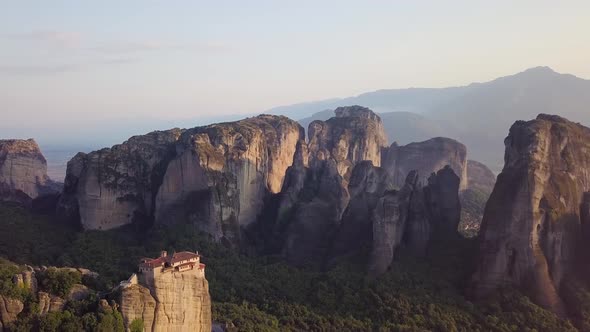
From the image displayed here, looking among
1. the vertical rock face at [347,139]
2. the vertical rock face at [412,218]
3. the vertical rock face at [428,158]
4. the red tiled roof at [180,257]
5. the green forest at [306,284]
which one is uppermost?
the vertical rock face at [347,139]

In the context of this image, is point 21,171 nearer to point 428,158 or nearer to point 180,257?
point 180,257

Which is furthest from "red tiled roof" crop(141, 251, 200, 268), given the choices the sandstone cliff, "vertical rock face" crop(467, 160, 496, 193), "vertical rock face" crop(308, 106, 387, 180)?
"vertical rock face" crop(467, 160, 496, 193)

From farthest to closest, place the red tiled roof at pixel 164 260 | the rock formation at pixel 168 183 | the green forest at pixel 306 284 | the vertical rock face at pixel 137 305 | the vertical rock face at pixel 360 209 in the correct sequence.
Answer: the rock formation at pixel 168 183
the vertical rock face at pixel 360 209
the green forest at pixel 306 284
the red tiled roof at pixel 164 260
the vertical rock face at pixel 137 305

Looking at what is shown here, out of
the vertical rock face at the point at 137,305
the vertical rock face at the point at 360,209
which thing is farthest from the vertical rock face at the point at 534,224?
the vertical rock face at the point at 137,305

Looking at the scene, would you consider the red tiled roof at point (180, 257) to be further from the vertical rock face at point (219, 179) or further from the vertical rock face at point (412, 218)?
the vertical rock face at point (219, 179)

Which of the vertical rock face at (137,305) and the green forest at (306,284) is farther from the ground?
the vertical rock face at (137,305)

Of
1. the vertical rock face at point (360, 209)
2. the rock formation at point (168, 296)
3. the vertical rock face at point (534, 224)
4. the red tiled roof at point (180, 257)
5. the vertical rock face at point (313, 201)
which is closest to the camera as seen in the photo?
the rock formation at point (168, 296)

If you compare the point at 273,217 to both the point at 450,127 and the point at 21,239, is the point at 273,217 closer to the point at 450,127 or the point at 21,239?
the point at 21,239
